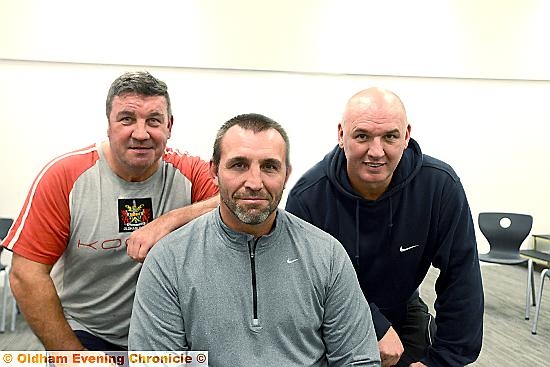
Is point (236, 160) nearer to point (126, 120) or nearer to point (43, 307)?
point (126, 120)

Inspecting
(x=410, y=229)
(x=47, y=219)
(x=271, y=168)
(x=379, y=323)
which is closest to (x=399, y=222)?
(x=410, y=229)

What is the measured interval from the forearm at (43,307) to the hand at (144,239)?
31cm

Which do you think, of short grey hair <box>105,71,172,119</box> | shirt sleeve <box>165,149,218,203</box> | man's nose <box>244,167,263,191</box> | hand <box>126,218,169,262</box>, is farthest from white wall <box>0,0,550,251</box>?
man's nose <box>244,167,263,191</box>

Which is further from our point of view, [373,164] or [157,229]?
[373,164]

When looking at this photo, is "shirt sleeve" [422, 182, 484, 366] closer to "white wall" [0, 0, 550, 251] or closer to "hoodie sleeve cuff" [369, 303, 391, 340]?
"hoodie sleeve cuff" [369, 303, 391, 340]

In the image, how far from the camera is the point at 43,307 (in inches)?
69.5

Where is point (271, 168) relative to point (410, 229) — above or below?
above

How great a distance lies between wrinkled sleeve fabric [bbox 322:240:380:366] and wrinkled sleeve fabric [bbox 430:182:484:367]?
59 centimetres

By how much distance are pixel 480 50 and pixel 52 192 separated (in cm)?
615

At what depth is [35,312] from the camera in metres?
1.77

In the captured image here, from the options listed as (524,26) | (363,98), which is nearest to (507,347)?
(363,98)

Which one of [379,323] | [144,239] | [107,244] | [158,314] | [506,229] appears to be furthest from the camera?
[506,229]

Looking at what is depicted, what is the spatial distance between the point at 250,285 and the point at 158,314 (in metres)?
0.27

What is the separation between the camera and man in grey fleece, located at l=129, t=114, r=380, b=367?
5.02 ft
